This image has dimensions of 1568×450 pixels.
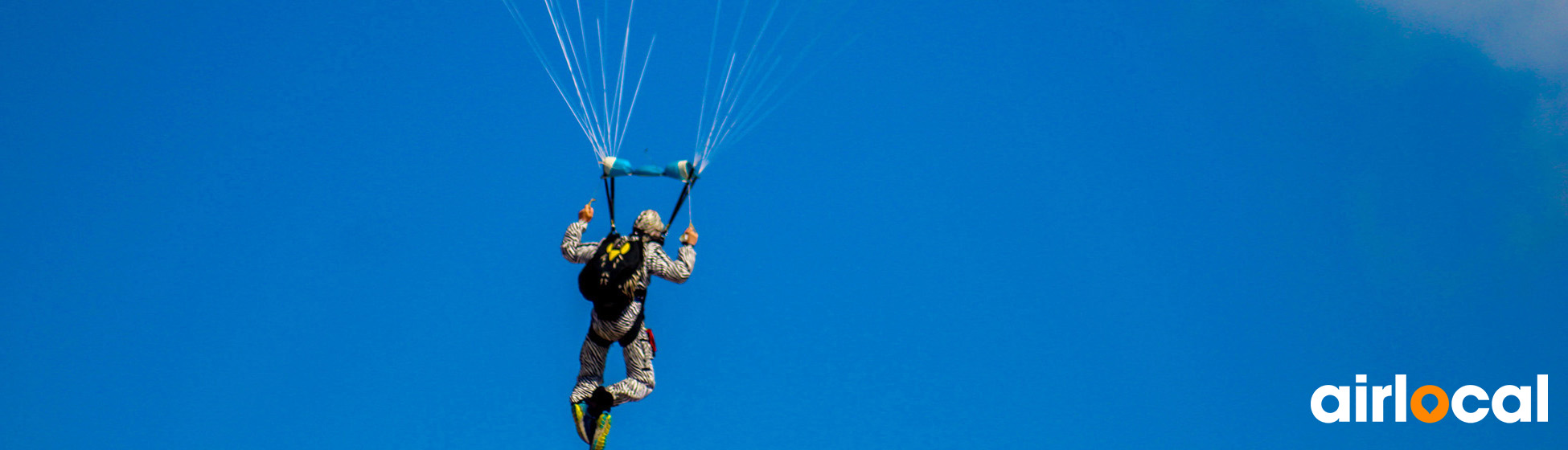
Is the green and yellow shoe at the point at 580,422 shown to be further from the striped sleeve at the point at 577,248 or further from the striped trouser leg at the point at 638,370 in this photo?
the striped sleeve at the point at 577,248

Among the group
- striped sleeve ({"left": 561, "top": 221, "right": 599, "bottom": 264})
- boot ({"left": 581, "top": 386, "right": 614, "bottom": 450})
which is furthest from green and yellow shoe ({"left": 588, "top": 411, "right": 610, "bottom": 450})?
striped sleeve ({"left": 561, "top": 221, "right": 599, "bottom": 264})

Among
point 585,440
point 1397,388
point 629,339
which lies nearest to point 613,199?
point 629,339

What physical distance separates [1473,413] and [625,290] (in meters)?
13.8

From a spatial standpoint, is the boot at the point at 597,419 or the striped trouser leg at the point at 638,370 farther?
the striped trouser leg at the point at 638,370

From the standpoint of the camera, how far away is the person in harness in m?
11.7

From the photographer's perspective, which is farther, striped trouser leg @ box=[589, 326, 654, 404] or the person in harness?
striped trouser leg @ box=[589, 326, 654, 404]

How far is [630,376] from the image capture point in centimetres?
1228

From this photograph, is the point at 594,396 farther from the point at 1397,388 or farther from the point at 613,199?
the point at 1397,388

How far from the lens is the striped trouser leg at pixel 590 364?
39.9 feet

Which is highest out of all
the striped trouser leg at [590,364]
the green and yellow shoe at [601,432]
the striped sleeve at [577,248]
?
the striped sleeve at [577,248]

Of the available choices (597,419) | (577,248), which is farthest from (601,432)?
(577,248)

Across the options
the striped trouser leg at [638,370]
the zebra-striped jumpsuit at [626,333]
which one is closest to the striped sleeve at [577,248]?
the zebra-striped jumpsuit at [626,333]

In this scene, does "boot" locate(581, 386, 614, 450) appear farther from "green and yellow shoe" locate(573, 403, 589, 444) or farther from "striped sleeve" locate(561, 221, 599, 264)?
"striped sleeve" locate(561, 221, 599, 264)

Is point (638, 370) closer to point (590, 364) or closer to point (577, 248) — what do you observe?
point (590, 364)
